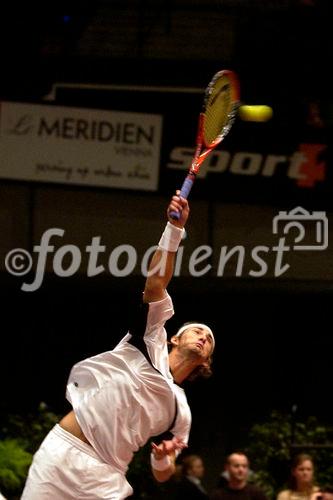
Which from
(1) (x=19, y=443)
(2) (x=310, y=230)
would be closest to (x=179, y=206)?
(2) (x=310, y=230)

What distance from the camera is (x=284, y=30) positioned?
14148 millimetres

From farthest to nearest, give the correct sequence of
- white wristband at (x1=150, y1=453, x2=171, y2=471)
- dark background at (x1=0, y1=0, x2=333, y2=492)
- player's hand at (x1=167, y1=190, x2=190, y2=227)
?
dark background at (x1=0, y1=0, x2=333, y2=492) < white wristband at (x1=150, y1=453, x2=171, y2=471) < player's hand at (x1=167, y1=190, x2=190, y2=227)

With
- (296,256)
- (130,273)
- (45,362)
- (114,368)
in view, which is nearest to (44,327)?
(45,362)

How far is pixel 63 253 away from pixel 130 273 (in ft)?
2.08

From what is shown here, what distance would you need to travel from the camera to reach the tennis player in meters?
6.97

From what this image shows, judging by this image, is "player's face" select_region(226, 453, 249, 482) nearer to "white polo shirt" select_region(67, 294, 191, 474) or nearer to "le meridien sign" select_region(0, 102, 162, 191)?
"white polo shirt" select_region(67, 294, 191, 474)

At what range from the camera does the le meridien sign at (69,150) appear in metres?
13.6

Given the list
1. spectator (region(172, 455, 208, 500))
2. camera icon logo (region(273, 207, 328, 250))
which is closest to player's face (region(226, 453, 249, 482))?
spectator (region(172, 455, 208, 500))

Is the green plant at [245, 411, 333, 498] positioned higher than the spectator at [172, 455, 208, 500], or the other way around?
the green plant at [245, 411, 333, 498]

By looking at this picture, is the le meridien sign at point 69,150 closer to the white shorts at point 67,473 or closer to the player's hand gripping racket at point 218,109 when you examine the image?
the player's hand gripping racket at point 218,109

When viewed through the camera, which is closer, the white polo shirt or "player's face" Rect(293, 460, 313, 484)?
the white polo shirt

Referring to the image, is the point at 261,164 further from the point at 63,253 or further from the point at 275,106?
the point at 63,253

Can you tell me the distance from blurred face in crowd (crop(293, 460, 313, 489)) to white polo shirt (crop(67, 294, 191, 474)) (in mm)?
3565

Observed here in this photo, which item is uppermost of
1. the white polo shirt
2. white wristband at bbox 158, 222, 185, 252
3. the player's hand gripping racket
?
the player's hand gripping racket
